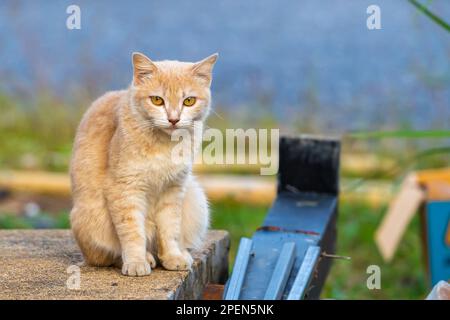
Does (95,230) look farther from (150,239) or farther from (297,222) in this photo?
(297,222)

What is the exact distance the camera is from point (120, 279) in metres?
2.94

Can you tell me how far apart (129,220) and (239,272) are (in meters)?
0.42

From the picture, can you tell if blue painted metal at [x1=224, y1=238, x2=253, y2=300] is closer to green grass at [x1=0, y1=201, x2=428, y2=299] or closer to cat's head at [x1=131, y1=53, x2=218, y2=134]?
cat's head at [x1=131, y1=53, x2=218, y2=134]

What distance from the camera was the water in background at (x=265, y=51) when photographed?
21.6ft

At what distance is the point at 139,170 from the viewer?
3.03m

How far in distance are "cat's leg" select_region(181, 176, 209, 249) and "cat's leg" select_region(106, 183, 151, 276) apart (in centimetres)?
25

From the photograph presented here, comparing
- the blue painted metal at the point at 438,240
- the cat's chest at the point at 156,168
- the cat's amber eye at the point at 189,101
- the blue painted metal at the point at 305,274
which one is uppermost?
the cat's amber eye at the point at 189,101

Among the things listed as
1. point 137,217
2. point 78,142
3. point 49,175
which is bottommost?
point 49,175

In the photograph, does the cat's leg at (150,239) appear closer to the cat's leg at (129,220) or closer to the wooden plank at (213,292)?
the cat's leg at (129,220)

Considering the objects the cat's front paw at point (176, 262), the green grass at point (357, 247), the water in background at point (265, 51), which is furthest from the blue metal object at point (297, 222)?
the water in background at point (265, 51)

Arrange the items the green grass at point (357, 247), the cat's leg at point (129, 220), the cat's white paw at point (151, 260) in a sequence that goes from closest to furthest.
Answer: the cat's leg at point (129, 220)
the cat's white paw at point (151, 260)
the green grass at point (357, 247)
